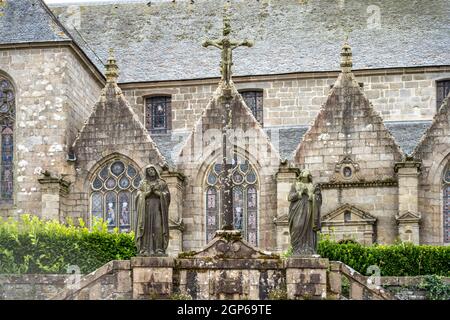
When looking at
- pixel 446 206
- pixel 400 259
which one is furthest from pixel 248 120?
pixel 400 259

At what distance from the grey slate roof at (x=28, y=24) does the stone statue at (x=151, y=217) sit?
13036 mm

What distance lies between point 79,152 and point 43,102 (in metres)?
1.97

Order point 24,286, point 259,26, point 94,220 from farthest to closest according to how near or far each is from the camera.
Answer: point 259,26 < point 94,220 < point 24,286

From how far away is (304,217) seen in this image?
31.5 meters

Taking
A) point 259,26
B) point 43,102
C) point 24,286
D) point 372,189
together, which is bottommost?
point 24,286

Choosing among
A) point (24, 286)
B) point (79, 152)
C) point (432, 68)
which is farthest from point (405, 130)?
point (24, 286)

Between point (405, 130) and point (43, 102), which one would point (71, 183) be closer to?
point (43, 102)

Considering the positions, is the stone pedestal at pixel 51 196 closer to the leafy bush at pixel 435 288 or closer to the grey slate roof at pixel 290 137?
the grey slate roof at pixel 290 137

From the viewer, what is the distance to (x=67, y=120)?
43.5 m

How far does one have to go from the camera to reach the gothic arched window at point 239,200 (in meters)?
42.4

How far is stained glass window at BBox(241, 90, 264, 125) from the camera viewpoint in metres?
46.7

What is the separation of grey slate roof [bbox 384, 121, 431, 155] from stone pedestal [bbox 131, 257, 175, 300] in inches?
532

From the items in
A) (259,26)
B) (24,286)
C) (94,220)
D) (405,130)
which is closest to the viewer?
(24,286)

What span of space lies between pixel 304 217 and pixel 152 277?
145 inches
